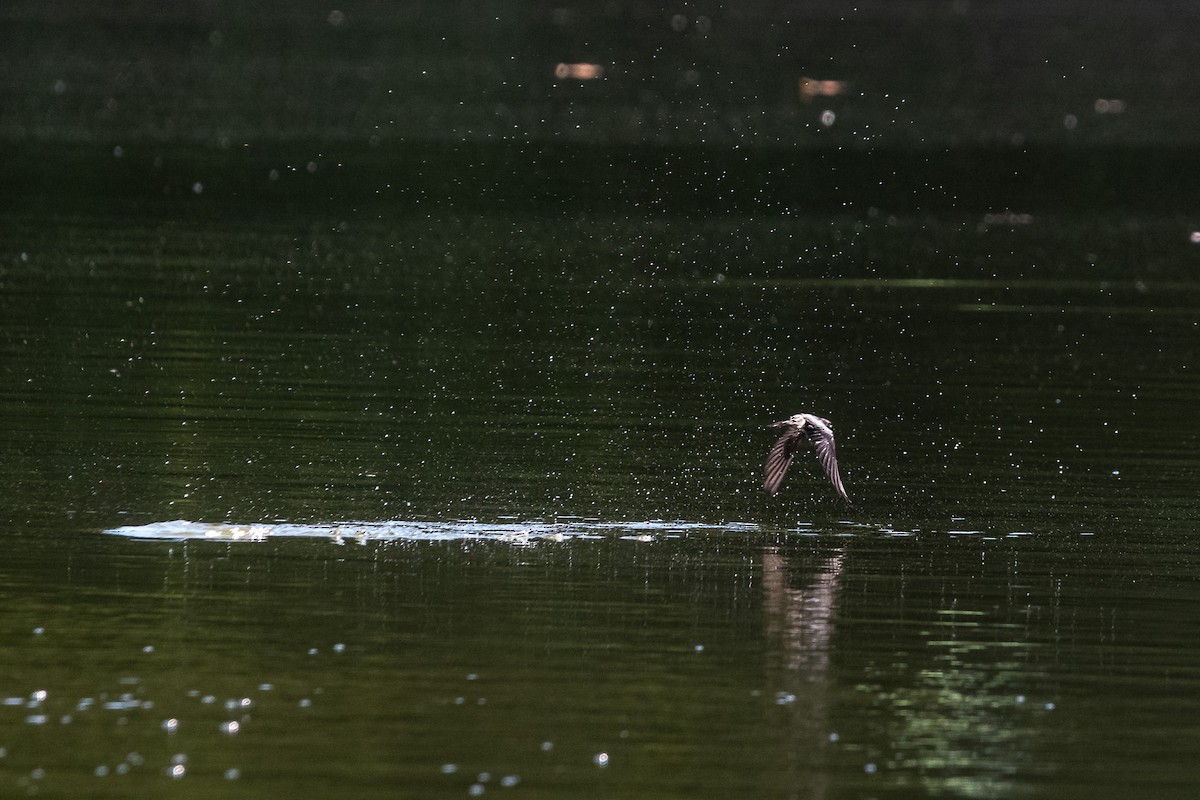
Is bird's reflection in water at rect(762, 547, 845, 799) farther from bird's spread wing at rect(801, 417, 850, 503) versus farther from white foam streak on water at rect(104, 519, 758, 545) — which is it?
white foam streak on water at rect(104, 519, 758, 545)

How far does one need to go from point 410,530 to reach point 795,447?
2.38 m

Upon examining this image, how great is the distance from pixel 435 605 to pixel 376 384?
7.39 meters

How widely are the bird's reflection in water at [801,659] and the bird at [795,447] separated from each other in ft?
1.66

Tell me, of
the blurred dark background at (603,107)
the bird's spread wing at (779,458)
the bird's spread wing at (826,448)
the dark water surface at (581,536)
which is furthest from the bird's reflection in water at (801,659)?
the blurred dark background at (603,107)

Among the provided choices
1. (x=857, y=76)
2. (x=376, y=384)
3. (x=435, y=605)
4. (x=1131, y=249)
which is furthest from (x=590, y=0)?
(x=435, y=605)

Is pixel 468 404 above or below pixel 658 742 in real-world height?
above

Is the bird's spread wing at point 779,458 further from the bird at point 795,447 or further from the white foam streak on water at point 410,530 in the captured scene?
the white foam streak on water at point 410,530

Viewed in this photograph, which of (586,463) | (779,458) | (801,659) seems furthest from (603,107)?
(801,659)

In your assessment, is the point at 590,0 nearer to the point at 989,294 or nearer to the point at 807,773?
the point at 989,294

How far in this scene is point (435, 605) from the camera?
11.6m

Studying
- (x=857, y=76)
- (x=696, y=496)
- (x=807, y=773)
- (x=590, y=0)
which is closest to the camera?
(x=807, y=773)

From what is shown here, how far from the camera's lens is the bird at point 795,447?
13297mm

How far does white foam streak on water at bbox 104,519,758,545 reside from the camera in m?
13.1

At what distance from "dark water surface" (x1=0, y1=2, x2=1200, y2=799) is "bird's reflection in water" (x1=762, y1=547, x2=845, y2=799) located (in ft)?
0.11
